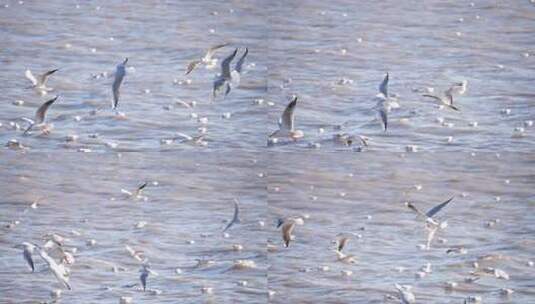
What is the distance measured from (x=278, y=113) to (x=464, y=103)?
594 millimetres

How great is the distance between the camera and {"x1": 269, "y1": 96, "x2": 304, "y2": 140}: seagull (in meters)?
3.48

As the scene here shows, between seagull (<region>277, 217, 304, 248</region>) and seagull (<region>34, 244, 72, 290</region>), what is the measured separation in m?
0.68

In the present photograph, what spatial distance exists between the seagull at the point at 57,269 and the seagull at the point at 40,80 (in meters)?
0.50

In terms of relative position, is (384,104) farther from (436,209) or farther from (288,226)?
(288,226)

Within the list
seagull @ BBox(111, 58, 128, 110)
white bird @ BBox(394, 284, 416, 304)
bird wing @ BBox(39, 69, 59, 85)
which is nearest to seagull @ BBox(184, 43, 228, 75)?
seagull @ BBox(111, 58, 128, 110)

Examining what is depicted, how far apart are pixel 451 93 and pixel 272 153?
0.60m

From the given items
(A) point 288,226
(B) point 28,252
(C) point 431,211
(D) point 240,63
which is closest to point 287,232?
(A) point 288,226

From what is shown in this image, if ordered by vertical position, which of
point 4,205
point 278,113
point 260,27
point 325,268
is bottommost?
point 325,268

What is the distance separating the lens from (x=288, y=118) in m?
3.48

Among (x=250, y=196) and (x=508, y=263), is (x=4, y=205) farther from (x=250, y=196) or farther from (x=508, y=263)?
(x=508, y=263)

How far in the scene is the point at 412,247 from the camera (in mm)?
3479

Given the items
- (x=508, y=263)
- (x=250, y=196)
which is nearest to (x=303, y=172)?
(x=250, y=196)

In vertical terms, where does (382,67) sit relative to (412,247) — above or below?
above

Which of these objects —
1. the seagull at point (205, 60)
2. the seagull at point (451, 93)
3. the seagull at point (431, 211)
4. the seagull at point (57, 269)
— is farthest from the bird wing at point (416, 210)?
the seagull at point (57, 269)
